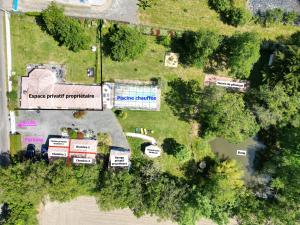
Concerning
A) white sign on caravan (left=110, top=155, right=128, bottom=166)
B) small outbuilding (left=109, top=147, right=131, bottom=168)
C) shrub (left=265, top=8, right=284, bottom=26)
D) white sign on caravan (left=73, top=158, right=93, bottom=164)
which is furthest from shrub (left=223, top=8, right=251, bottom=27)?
white sign on caravan (left=73, top=158, right=93, bottom=164)

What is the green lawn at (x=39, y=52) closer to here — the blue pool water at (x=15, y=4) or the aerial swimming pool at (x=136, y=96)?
the blue pool water at (x=15, y=4)

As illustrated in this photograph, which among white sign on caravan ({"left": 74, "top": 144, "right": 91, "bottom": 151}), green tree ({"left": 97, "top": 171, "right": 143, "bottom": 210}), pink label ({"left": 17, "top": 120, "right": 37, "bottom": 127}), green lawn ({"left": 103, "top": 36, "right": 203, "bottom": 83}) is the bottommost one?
green tree ({"left": 97, "top": 171, "right": 143, "bottom": 210})

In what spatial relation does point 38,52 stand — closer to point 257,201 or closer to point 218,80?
point 218,80

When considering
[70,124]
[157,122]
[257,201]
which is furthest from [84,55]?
[257,201]

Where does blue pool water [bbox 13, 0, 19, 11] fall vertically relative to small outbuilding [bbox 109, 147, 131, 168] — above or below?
above

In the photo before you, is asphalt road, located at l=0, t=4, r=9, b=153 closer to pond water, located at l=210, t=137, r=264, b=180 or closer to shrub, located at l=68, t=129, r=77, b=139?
shrub, located at l=68, t=129, r=77, b=139

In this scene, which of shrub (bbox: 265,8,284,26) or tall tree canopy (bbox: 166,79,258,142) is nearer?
tall tree canopy (bbox: 166,79,258,142)
